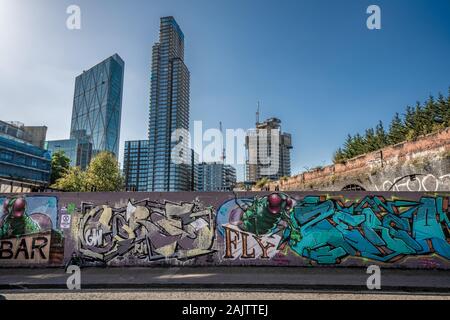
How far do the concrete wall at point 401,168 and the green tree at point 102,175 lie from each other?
35954 mm

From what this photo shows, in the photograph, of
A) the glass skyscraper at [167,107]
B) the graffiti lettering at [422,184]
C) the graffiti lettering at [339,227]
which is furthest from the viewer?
the glass skyscraper at [167,107]

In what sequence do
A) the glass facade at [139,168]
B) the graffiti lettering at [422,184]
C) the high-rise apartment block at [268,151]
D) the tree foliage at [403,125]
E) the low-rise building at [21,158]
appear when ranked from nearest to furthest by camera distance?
the graffiti lettering at [422,184] → the tree foliage at [403,125] → the low-rise building at [21,158] → the high-rise apartment block at [268,151] → the glass facade at [139,168]

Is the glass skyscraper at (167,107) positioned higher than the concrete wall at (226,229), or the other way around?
the glass skyscraper at (167,107)

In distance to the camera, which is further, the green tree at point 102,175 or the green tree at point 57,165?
the green tree at point 57,165

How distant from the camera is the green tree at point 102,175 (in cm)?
4531

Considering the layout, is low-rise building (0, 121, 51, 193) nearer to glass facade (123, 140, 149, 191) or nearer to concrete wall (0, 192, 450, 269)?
concrete wall (0, 192, 450, 269)

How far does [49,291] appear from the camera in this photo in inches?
234

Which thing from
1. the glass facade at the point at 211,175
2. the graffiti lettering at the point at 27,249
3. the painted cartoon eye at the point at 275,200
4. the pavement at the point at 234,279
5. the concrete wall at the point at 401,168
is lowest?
the pavement at the point at 234,279

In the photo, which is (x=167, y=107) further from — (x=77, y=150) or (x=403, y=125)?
(x=403, y=125)

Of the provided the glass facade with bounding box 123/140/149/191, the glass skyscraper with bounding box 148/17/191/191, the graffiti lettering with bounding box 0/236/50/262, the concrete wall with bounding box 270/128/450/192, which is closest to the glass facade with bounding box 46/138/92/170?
the glass facade with bounding box 123/140/149/191

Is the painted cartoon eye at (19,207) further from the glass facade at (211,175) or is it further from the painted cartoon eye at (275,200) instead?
the glass facade at (211,175)

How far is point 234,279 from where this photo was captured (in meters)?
6.55

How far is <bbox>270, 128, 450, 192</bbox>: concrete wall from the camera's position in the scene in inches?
485

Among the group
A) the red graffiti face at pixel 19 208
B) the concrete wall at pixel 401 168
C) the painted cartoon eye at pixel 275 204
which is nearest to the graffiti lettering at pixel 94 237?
the red graffiti face at pixel 19 208
